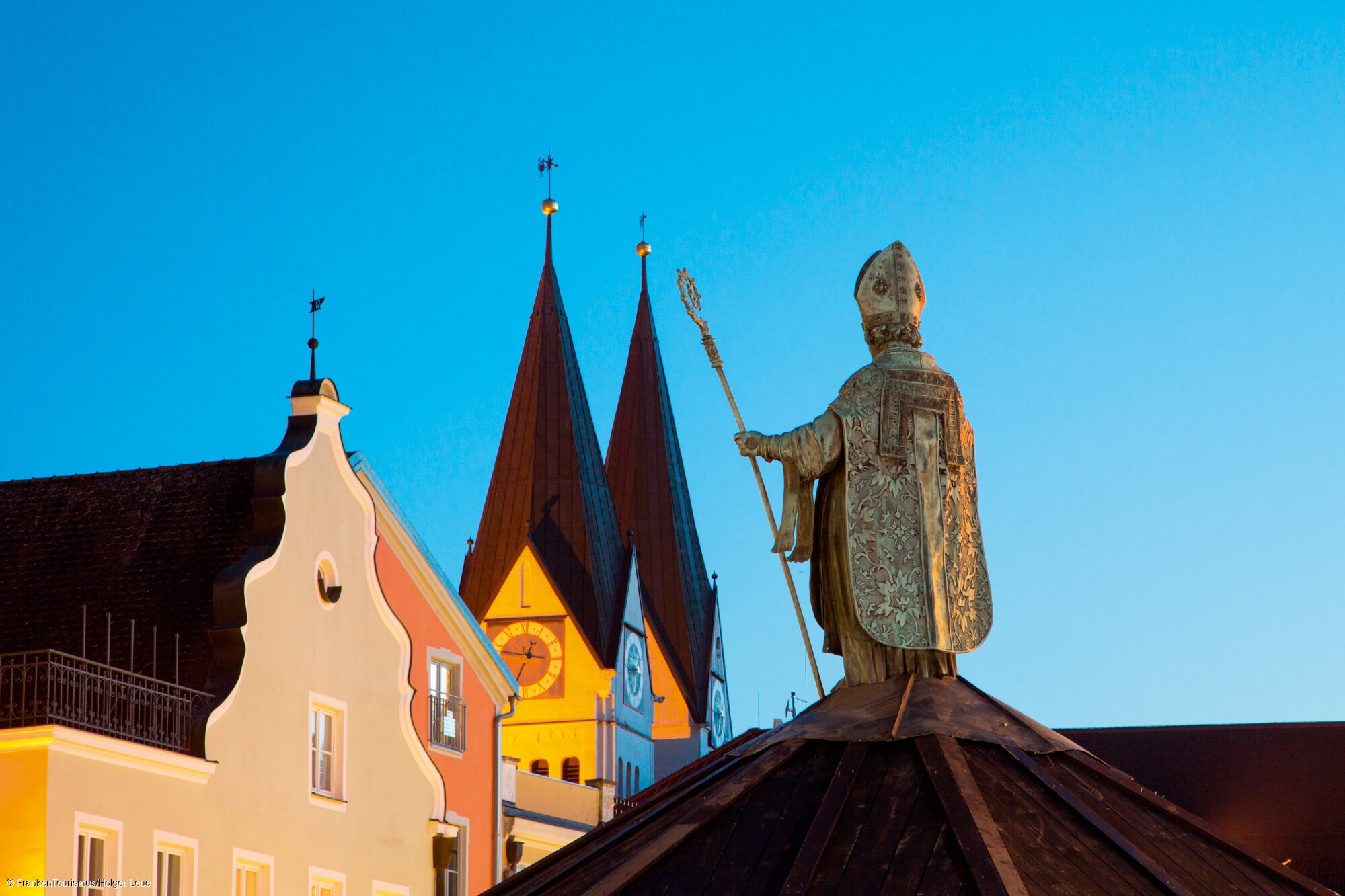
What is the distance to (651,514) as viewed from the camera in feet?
327

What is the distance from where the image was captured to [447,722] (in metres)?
36.8

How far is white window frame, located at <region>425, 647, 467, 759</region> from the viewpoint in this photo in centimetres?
3588

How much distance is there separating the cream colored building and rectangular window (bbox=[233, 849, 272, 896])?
4 centimetres

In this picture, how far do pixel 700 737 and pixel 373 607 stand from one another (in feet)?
217

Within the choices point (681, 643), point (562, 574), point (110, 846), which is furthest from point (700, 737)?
point (110, 846)

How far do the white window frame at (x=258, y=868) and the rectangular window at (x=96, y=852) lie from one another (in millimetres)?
2798

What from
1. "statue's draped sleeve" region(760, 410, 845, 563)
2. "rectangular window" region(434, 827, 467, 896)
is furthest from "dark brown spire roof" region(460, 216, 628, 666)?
"statue's draped sleeve" region(760, 410, 845, 563)

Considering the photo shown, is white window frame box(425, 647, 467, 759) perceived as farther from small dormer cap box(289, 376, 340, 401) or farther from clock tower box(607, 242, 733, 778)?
clock tower box(607, 242, 733, 778)

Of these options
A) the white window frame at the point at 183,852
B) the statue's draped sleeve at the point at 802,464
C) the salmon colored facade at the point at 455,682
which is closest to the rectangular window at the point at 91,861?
the white window frame at the point at 183,852

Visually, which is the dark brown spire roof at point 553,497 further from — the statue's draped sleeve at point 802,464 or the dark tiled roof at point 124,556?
the statue's draped sleeve at point 802,464

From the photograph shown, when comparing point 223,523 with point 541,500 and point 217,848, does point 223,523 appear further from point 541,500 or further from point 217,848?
point 541,500

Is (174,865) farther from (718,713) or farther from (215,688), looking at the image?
(718,713)

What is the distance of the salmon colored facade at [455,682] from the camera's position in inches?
1387

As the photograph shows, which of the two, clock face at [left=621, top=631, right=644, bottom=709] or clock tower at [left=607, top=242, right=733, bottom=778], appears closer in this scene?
clock face at [left=621, top=631, right=644, bottom=709]
